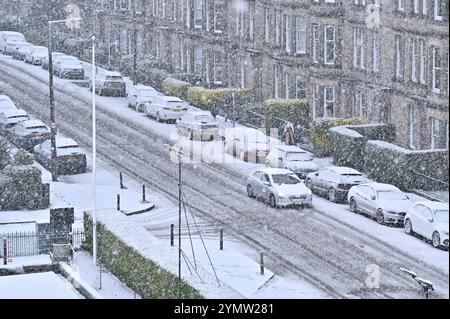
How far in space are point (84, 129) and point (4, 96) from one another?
6.85 m

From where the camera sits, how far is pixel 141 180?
5766 centimetres

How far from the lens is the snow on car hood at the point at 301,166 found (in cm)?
5669

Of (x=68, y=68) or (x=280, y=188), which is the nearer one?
(x=280, y=188)

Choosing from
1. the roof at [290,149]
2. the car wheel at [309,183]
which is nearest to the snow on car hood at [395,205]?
the car wheel at [309,183]

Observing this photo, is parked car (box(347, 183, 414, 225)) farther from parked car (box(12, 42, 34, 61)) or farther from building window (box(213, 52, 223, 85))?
parked car (box(12, 42, 34, 61))

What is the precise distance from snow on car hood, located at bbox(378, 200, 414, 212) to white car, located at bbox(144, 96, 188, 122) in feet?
70.9

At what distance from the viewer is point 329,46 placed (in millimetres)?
68312

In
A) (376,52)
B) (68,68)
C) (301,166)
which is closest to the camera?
(301,166)

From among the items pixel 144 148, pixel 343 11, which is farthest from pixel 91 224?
pixel 343 11

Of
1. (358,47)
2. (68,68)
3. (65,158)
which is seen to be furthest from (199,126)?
(68,68)

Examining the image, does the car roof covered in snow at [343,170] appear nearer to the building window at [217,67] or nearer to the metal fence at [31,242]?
the metal fence at [31,242]

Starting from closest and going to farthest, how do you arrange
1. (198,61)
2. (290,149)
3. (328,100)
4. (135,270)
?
1. (135,270)
2. (290,149)
3. (328,100)
4. (198,61)

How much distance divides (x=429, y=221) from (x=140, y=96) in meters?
28.6

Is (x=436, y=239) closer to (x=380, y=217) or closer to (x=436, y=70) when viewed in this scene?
(x=380, y=217)
